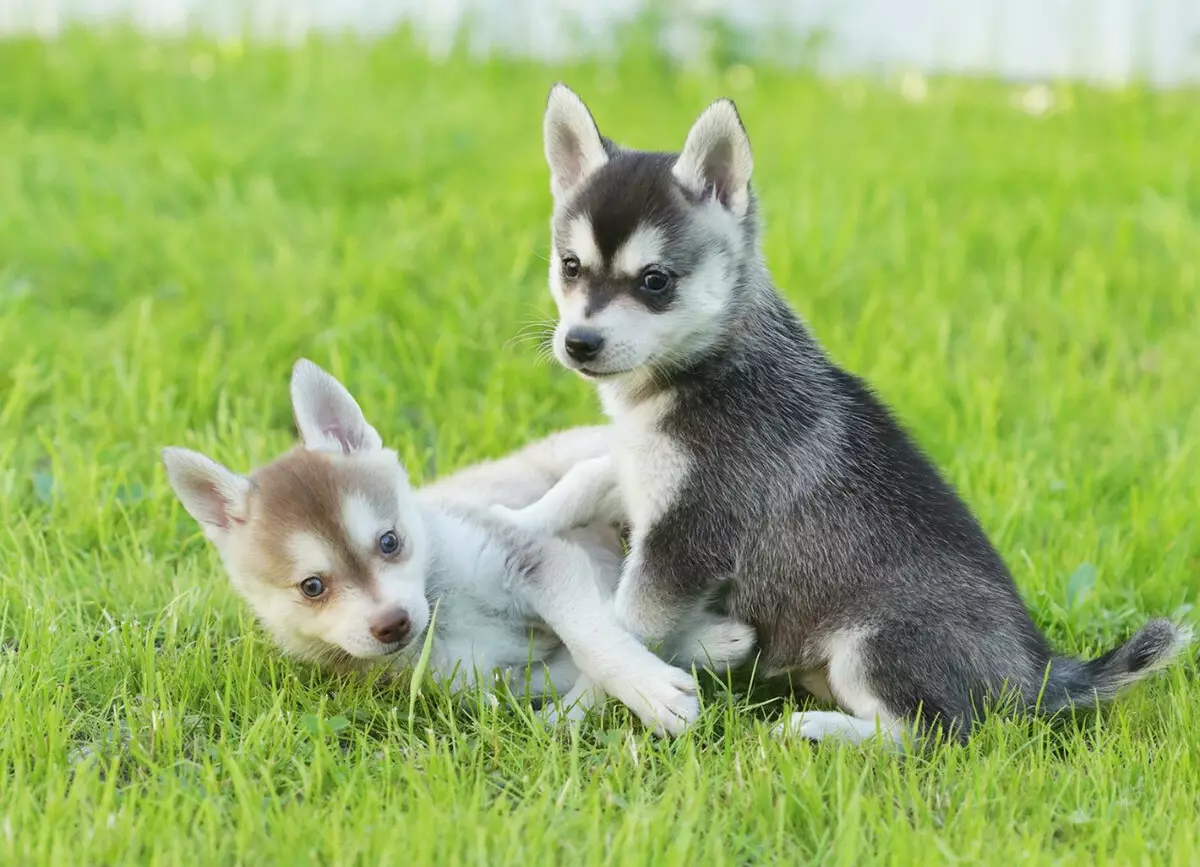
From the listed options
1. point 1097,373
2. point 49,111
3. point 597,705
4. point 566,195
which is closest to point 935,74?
point 1097,373

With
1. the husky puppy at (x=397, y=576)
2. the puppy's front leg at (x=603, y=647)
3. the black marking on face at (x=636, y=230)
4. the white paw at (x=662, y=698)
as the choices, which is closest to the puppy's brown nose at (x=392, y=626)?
the husky puppy at (x=397, y=576)

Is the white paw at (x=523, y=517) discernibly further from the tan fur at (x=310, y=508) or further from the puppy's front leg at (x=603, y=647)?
the tan fur at (x=310, y=508)

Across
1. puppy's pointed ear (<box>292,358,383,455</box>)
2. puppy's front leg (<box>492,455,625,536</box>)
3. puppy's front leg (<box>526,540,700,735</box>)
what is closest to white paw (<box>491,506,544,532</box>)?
puppy's front leg (<box>492,455,625,536</box>)

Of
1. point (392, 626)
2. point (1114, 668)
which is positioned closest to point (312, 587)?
point (392, 626)

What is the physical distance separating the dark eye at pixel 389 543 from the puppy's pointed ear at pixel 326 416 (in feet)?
1.45

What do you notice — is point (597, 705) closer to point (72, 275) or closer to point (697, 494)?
point (697, 494)

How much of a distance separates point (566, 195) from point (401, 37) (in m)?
6.80

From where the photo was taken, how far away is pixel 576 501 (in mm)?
4676

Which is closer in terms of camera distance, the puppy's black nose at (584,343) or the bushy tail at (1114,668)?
the bushy tail at (1114,668)

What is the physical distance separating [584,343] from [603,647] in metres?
0.93

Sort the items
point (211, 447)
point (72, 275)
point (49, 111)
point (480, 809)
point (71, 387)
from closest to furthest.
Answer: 1. point (480, 809)
2. point (211, 447)
3. point (71, 387)
4. point (72, 275)
5. point (49, 111)

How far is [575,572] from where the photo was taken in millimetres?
4348

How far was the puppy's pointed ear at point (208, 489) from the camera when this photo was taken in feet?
13.9

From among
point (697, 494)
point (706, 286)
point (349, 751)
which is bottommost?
point (349, 751)
